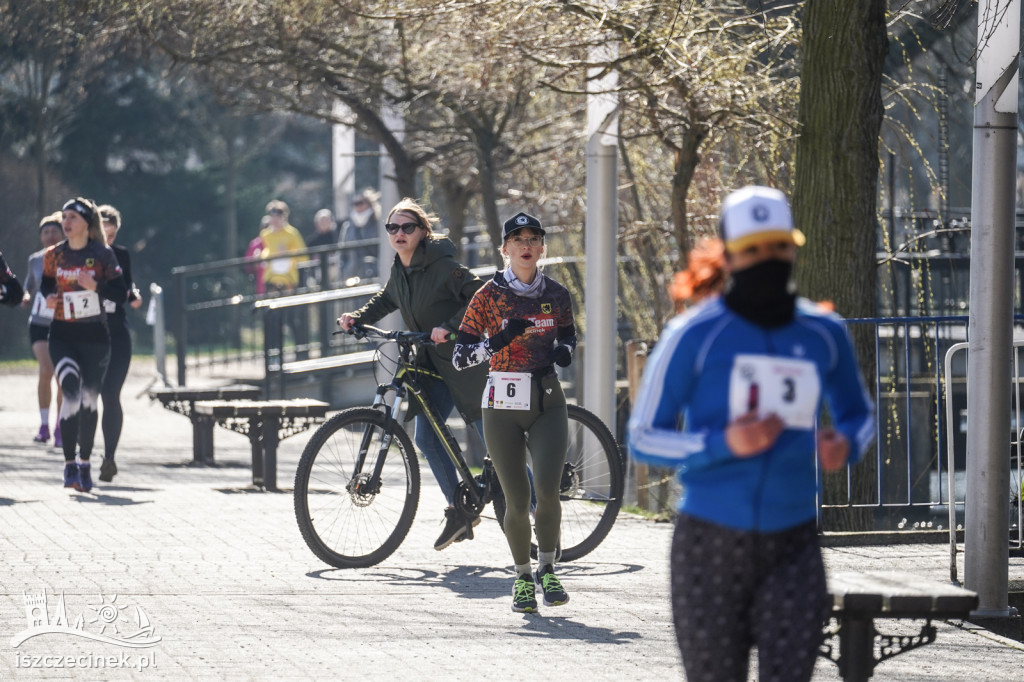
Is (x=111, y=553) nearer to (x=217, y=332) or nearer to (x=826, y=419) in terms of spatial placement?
(x=826, y=419)

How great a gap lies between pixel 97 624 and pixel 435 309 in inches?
102

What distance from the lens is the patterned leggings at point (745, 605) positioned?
13.5 ft

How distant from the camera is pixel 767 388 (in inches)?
160

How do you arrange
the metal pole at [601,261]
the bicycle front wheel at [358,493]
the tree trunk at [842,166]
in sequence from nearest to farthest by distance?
1. the bicycle front wheel at [358,493]
2. the tree trunk at [842,166]
3. the metal pole at [601,261]

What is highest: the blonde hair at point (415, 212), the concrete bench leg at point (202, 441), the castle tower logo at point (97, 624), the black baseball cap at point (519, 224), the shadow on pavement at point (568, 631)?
the blonde hair at point (415, 212)

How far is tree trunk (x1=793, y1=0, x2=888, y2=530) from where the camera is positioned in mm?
9531

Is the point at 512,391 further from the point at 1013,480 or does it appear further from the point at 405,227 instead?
the point at 1013,480


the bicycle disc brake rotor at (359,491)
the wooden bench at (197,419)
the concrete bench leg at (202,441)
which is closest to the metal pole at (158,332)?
the wooden bench at (197,419)

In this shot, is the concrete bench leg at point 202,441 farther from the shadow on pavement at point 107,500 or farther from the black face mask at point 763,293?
the black face mask at point 763,293

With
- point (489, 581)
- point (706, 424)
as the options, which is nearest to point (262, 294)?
point (489, 581)

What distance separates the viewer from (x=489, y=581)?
26.9ft

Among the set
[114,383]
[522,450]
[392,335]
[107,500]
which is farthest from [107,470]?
[522,450]

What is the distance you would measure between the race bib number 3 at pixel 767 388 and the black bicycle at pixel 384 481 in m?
4.34

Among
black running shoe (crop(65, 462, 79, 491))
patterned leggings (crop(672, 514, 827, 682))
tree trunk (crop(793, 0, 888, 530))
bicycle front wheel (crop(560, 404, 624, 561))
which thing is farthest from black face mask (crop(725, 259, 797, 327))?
black running shoe (crop(65, 462, 79, 491))
